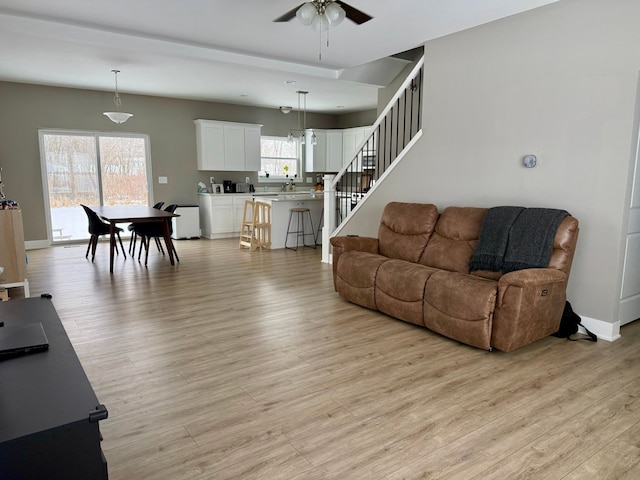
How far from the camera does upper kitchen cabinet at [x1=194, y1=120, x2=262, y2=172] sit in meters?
8.78

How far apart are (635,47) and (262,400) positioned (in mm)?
3585

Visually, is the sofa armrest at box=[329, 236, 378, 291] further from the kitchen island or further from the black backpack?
the kitchen island

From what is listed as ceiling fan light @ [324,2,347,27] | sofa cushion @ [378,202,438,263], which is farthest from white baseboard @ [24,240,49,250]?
ceiling fan light @ [324,2,347,27]

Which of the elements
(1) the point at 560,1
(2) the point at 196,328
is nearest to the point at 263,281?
(2) the point at 196,328

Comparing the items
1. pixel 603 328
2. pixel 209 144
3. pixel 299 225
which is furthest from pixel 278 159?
pixel 603 328

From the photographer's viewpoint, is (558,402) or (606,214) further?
(606,214)

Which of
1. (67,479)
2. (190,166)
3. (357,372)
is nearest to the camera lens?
(67,479)

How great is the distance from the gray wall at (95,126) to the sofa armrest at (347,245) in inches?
210

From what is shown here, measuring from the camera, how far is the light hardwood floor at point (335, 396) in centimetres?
200

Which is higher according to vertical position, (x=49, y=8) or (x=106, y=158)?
(x=49, y=8)

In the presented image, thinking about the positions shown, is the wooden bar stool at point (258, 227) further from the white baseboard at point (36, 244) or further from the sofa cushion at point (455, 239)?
the sofa cushion at point (455, 239)

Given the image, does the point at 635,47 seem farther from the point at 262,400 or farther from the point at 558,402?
the point at 262,400

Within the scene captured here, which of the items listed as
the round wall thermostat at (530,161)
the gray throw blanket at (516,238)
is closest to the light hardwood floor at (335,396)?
the gray throw blanket at (516,238)

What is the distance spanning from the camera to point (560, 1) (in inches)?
139
